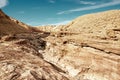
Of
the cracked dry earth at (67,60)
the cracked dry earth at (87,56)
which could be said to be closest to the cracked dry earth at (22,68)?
the cracked dry earth at (67,60)

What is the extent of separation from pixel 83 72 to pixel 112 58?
108 inches

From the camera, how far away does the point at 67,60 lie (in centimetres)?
1914

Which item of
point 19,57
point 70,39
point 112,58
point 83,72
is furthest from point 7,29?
point 112,58

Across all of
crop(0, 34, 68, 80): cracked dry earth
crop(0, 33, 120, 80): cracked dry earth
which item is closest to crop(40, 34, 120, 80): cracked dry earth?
crop(0, 33, 120, 80): cracked dry earth

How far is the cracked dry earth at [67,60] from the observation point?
13578 mm

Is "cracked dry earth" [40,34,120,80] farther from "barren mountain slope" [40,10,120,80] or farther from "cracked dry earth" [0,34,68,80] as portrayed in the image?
"cracked dry earth" [0,34,68,80]

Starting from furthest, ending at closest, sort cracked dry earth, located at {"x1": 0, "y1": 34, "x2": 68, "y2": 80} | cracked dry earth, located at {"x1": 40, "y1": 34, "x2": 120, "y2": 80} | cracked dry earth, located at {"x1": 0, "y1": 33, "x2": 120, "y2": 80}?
1. cracked dry earth, located at {"x1": 40, "y1": 34, "x2": 120, "y2": 80}
2. cracked dry earth, located at {"x1": 0, "y1": 33, "x2": 120, "y2": 80}
3. cracked dry earth, located at {"x1": 0, "y1": 34, "x2": 68, "y2": 80}

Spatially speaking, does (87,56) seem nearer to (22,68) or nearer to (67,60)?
(67,60)

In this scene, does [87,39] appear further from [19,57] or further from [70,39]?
[19,57]

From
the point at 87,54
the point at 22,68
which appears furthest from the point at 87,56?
the point at 22,68

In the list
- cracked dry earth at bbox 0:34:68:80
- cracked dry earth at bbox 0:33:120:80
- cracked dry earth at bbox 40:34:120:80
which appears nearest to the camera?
cracked dry earth at bbox 0:34:68:80

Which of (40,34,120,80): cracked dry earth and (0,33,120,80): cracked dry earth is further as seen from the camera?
(40,34,120,80): cracked dry earth

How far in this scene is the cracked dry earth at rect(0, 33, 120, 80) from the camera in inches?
535

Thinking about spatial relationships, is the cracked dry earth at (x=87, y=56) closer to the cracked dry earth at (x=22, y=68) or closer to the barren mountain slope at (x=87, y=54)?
the barren mountain slope at (x=87, y=54)
